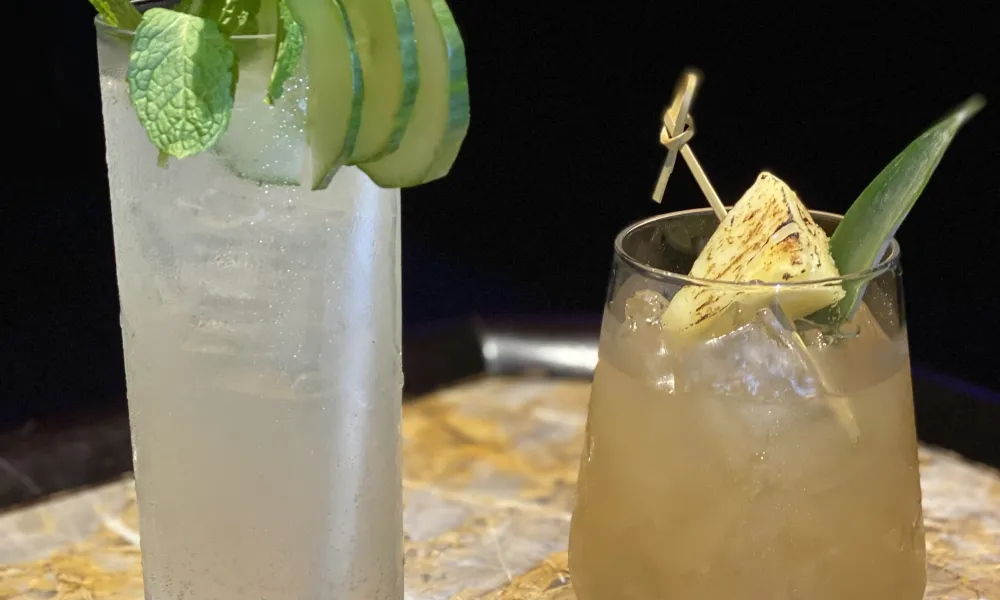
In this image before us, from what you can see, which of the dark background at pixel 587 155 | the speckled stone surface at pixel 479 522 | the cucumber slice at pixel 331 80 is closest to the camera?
the cucumber slice at pixel 331 80

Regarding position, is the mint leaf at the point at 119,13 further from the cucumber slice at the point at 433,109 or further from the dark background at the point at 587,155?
the dark background at the point at 587,155

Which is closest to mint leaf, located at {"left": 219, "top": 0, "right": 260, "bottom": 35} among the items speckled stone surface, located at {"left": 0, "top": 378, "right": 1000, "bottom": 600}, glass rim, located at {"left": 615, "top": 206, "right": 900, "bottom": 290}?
glass rim, located at {"left": 615, "top": 206, "right": 900, "bottom": 290}

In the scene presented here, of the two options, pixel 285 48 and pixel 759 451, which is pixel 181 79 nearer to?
pixel 285 48

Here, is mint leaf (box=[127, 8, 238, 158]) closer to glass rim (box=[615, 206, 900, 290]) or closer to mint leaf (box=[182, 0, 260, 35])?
mint leaf (box=[182, 0, 260, 35])

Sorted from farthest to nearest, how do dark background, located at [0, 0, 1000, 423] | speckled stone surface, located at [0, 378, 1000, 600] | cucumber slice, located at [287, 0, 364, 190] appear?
dark background, located at [0, 0, 1000, 423]
speckled stone surface, located at [0, 378, 1000, 600]
cucumber slice, located at [287, 0, 364, 190]

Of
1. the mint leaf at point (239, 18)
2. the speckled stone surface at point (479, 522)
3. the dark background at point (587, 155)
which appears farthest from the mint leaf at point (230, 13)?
the dark background at point (587, 155)

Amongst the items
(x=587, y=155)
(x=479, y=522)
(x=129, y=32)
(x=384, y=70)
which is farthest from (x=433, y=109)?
(x=587, y=155)
